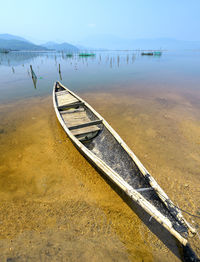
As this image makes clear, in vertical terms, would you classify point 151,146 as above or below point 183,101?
below

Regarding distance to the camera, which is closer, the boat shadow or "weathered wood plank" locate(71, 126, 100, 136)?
the boat shadow

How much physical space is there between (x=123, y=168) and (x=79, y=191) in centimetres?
195

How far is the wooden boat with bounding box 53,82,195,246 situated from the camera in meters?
3.28

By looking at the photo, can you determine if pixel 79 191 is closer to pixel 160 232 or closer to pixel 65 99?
pixel 160 232

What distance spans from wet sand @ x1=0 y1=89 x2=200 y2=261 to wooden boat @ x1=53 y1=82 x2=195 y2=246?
94 centimetres

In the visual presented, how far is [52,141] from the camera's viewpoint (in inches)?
320

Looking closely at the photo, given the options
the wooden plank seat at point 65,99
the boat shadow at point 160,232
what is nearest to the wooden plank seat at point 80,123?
the wooden plank seat at point 65,99

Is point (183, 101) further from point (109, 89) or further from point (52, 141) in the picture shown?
point (52, 141)

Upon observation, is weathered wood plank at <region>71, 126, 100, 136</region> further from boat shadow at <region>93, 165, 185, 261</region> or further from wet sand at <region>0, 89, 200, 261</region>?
boat shadow at <region>93, 165, 185, 261</region>

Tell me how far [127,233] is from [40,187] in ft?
11.8

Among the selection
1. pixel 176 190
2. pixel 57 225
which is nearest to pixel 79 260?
pixel 57 225

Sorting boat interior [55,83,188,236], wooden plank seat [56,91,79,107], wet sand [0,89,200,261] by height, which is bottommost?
wet sand [0,89,200,261]

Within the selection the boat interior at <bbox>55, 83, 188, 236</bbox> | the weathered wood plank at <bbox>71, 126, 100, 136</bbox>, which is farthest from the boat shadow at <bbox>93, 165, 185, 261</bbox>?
the weathered wood plank at <bbox>71, 126, 100, 136</bbox>

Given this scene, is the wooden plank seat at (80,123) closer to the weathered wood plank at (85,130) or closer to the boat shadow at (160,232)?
Result: the weathered wood plank at (85,130)
